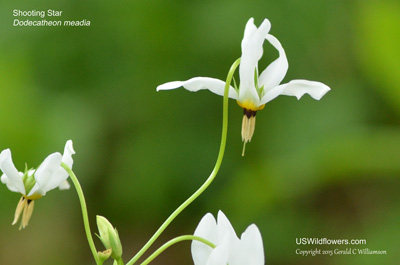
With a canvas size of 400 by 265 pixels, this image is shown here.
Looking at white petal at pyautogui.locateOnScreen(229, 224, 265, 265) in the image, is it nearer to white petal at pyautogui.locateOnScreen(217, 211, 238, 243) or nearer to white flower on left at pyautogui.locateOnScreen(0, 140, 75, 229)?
white petal at pyautogui.locateOnScreen(217, 211, 238, 243)

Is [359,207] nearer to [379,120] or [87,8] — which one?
[379,120]

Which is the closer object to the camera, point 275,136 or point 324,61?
point 275,136

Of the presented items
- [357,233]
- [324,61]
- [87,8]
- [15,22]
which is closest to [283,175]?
[357,233]

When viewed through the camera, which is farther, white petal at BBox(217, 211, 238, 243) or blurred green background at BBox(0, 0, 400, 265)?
blurred green background at BBox(0, 0, 400, 265)

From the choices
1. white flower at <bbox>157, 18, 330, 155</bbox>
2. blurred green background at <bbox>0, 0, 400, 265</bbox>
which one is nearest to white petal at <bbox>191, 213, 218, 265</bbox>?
white flower at <bbox>157, 18, 330, 155</bbox>

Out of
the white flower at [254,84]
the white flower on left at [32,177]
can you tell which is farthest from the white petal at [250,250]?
the white flower on left at [32,177]

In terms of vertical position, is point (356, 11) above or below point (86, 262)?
above

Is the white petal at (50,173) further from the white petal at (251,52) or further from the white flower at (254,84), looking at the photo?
the white petal at (251,52)

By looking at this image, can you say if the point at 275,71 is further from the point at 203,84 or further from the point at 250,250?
the point at 250,250
